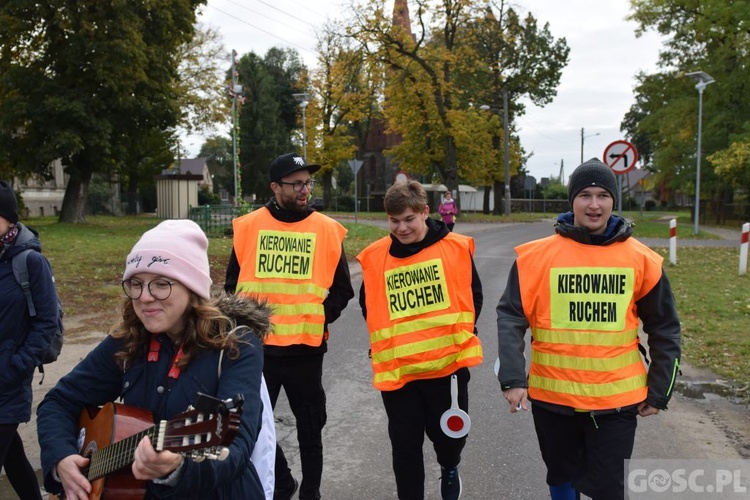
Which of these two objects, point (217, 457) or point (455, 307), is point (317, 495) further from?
point (217, 457)

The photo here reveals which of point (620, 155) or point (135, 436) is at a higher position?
point (620, 155)

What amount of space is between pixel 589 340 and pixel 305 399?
1676 millimetres

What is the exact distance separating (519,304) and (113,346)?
1.88 metres

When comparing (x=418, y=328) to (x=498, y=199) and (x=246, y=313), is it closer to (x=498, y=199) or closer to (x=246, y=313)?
(x=246, y=313)

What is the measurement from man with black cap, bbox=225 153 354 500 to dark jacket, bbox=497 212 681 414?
3.90 feet

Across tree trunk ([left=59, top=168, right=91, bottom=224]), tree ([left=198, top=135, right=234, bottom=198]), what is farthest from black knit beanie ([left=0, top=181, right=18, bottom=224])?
tree ([left=198, top=135, right=234, bottom=198])

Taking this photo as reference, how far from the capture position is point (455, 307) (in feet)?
12.2

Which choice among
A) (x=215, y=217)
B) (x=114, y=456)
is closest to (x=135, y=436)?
(x=114, y=456)

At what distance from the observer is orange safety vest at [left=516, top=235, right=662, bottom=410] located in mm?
3096

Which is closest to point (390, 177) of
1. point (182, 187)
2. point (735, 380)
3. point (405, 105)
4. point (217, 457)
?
point (405, 105)

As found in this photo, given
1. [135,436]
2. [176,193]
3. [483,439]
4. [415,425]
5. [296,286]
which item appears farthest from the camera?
[176,193]

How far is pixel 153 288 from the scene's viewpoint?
2242 millimetres

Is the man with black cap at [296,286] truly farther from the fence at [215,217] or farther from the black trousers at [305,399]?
the fence at [215,217]

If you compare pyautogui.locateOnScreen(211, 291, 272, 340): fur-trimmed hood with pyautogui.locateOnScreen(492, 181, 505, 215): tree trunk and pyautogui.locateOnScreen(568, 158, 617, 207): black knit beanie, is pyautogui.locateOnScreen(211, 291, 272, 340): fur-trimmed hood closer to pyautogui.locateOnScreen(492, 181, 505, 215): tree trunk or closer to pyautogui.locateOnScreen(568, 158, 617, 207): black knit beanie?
pyautogui.locateOnScreen(568, 158, 617, 207): black knit beanie
